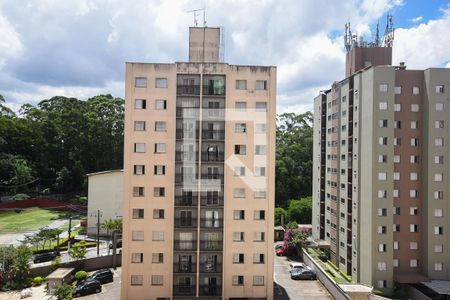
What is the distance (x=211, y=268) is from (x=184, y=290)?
303 centimetres

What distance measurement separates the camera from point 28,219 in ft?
183

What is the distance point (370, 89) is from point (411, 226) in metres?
15.0

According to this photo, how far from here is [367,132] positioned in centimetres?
3666

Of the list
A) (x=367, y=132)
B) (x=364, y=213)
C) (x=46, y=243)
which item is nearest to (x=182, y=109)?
(x=367, y=132)

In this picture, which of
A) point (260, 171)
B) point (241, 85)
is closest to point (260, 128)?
point (260, 171)

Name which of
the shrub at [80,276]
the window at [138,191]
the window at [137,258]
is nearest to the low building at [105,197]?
the shrub at [80,276]

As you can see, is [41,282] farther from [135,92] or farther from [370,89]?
[370,89]

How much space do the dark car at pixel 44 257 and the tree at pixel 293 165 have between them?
42666 millimetres

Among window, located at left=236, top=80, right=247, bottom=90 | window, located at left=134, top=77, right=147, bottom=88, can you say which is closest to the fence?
window, located at left=236, top=80, right=247, bottom=90

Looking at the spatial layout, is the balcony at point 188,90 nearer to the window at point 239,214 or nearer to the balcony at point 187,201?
the balcony at point 187,201

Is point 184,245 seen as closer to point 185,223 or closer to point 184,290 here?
point 185,223

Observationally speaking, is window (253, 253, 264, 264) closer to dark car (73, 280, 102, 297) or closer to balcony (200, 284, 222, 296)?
balcony (200, 284, 222, 296)

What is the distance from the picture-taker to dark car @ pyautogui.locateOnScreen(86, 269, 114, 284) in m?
34.2

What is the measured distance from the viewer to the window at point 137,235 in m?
30.5
